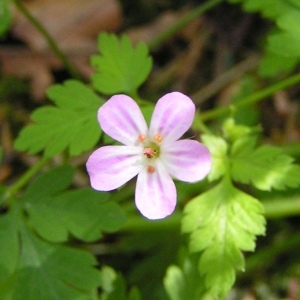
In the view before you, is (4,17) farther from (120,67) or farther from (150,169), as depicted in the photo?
(150,169)

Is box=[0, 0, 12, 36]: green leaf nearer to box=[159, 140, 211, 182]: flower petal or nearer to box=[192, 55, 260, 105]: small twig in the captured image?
box=[159, 140, 211, 182]: flower petal

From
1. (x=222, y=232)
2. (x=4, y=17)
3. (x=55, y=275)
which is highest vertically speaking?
(x=4, y=17)

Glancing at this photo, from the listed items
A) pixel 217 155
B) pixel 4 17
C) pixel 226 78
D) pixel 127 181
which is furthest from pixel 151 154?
pixel 226 78

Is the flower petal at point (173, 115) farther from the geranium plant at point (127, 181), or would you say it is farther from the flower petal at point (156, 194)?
the flower petal at point (156, 194)

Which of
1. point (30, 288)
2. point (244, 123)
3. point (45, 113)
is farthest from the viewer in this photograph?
point (244, 123)


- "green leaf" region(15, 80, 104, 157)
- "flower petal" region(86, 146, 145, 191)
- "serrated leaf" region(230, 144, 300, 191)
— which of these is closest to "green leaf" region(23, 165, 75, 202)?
"green leaf" region(15, 80, 104, 157)

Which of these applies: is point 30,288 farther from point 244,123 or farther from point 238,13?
point 238,13

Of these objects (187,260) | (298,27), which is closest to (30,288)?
(187,260)
